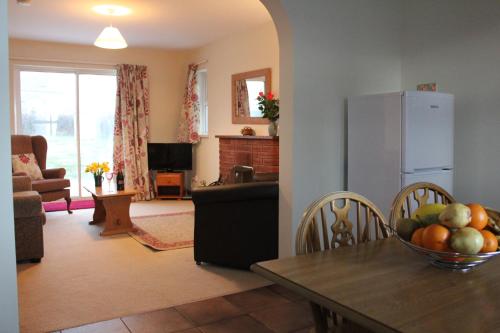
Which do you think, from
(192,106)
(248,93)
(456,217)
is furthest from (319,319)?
(192,106)

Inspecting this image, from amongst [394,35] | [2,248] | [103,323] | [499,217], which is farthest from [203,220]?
[499,217]

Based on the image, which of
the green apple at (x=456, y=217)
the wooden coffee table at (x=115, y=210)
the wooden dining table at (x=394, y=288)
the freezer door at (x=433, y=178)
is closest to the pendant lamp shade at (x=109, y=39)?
the wooden coffee table at (x=115, y=210)

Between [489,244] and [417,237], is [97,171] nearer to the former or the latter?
[417,237]

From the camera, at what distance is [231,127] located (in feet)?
22.8

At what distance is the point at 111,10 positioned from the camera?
5359 mm

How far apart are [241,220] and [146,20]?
136 inches

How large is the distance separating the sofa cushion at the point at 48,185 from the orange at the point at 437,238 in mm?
5781

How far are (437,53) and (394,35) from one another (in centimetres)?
40

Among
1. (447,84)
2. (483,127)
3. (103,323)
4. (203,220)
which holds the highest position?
(447,84)

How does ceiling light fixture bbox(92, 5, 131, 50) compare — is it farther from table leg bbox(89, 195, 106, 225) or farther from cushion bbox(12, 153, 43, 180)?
cushion bbox(12, 153, 43, 180)

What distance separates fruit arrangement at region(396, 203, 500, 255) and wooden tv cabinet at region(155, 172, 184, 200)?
6728 mm

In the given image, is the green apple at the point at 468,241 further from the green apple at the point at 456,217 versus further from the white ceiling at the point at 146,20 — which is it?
the white ceiling at the point at 146,20

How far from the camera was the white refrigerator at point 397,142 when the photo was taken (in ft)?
10.5

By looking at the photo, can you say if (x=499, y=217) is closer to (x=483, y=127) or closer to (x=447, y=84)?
(x=483, y=127)
